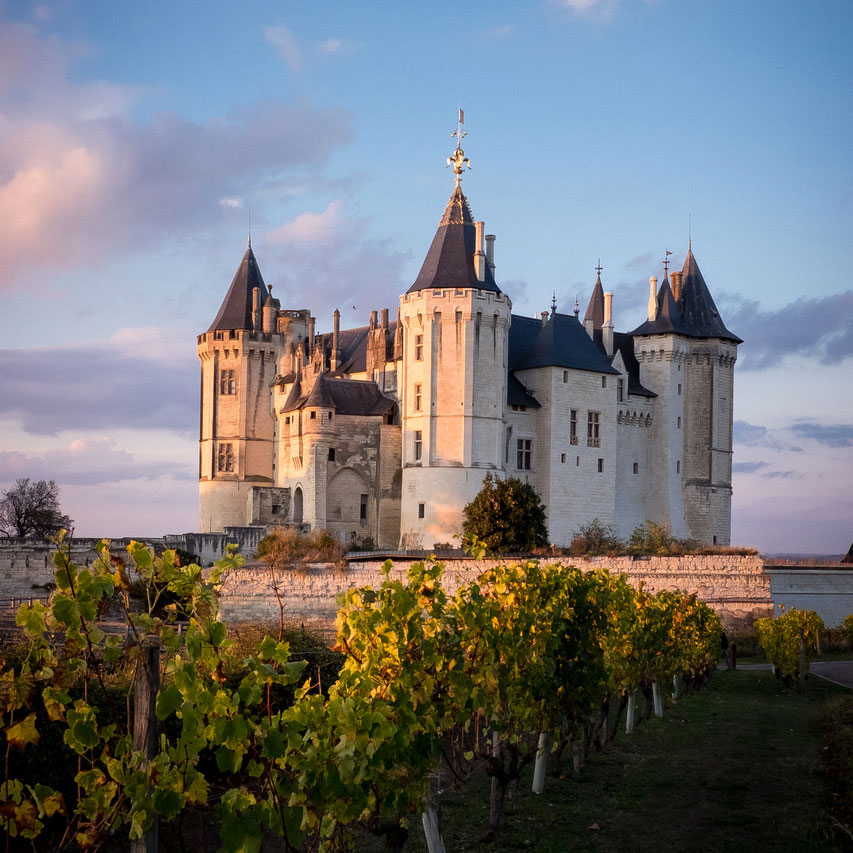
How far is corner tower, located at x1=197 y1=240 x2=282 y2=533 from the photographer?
5172cm

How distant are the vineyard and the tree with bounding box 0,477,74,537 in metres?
38.1

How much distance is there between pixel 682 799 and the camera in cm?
1308

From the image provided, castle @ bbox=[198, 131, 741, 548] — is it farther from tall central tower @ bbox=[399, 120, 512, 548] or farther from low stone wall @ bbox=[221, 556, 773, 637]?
low stone wall @ bbox=[221, 556, 773, 637]

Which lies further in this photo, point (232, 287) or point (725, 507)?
point (232, 287)

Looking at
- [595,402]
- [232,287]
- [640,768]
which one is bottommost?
[640,768]

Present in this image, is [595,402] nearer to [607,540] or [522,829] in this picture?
[607,540]

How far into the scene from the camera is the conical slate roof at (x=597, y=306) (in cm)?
5457

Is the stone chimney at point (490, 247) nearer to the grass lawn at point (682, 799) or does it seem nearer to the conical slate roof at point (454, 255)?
the conical slate roof at point (454, 255)

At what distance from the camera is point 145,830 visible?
5.60m

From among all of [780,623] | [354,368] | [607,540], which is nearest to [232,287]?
[354,368]

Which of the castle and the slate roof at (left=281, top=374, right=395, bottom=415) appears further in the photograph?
the slate roof at (left=281, top=374, right=395, bottom=415)

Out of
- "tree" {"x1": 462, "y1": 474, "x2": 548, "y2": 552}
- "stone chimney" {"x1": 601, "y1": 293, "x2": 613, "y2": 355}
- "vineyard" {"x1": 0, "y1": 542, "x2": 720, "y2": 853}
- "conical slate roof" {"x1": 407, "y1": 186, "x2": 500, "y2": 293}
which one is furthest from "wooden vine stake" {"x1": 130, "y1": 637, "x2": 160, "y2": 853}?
"stone chimney" {"x1": 601, "y1": 293, "x2": 613, "y2": 355}

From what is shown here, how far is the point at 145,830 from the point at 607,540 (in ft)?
129

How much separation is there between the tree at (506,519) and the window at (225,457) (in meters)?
16.6
